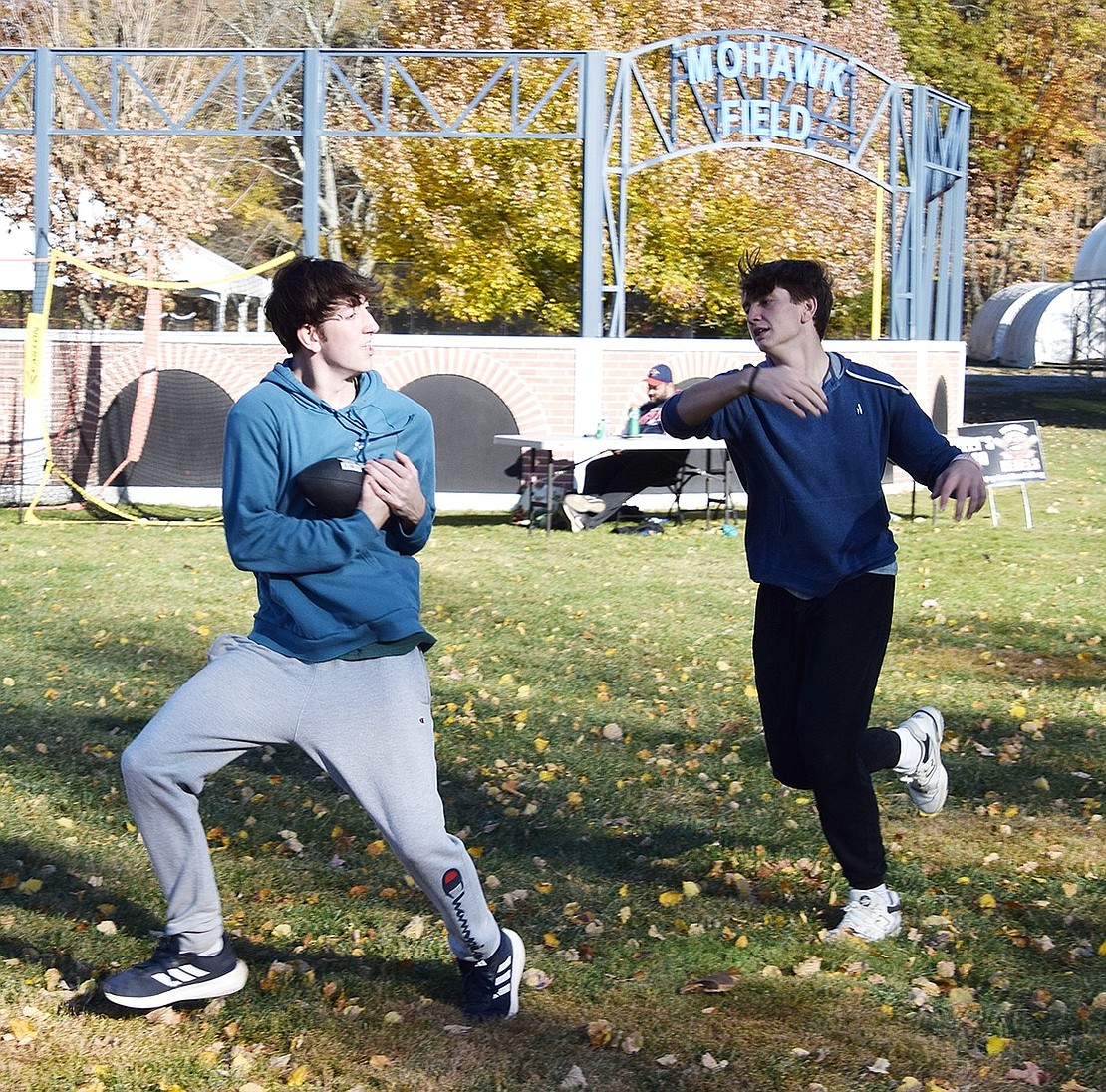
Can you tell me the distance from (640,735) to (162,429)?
1136 centimetres

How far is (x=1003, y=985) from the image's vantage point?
14.7 feet

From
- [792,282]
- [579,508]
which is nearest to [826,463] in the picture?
[792,282]

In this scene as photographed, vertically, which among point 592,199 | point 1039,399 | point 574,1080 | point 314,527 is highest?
point 592,199

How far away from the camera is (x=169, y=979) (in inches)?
160

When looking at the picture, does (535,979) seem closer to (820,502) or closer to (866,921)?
(866,921)

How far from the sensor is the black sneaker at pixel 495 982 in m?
4.17

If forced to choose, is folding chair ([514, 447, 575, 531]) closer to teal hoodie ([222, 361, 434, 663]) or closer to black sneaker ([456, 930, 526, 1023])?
black sneaker ([456, 930, 526, 1023])

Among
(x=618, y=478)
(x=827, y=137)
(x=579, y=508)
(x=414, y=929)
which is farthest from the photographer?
(x=827, y=137)

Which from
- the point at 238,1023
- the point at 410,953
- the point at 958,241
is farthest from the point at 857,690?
the point at 958,241

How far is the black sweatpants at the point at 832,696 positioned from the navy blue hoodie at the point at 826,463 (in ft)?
0.29

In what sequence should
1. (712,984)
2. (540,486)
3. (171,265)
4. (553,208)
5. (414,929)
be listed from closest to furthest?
(712,984) < (414,929) < (540,486) < (553,208) < (171,265)

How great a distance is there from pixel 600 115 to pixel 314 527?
47.6 ft

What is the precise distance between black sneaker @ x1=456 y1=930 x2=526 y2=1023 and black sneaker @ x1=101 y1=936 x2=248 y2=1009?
656 mm

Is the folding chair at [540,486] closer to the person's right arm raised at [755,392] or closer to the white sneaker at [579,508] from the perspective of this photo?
the white sneaker at [579,508]
